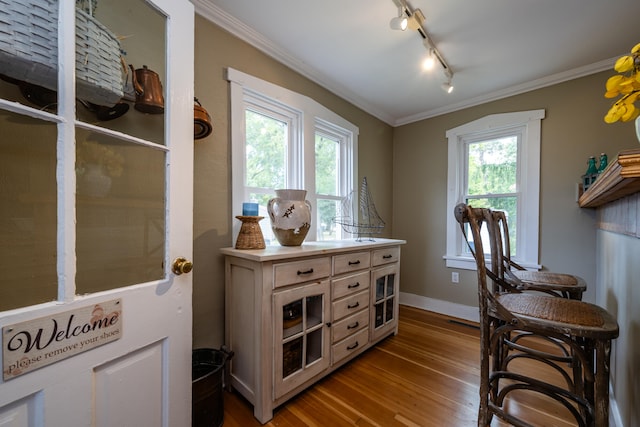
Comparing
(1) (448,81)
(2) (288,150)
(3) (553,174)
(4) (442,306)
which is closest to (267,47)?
(2) (288,150)

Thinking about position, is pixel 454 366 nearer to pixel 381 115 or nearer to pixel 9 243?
pixel 9 243

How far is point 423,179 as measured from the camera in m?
3.02

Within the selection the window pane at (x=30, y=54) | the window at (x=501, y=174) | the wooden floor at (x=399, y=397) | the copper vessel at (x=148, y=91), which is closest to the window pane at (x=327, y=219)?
the wooden floor at (x=399, y=397)

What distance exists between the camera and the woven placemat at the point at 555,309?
0.93 meters

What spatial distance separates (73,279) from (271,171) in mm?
1388

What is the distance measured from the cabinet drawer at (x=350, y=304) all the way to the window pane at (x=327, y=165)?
103 cm

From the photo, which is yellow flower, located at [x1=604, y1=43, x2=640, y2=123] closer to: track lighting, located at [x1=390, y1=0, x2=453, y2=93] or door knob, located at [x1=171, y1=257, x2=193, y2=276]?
track lighting, located at [x1=390, y1=0, x2=453, y2=93]

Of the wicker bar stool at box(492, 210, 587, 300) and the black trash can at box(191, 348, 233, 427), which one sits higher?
the wicker bar stool at box(492, 210, 587, 300)

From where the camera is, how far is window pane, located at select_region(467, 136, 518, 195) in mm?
2498

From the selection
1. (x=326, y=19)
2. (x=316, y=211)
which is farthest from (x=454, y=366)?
(x=326, y=19)

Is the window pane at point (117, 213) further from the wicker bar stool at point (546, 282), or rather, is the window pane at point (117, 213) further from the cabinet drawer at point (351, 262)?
the wicker bar stool at point (546, 282)

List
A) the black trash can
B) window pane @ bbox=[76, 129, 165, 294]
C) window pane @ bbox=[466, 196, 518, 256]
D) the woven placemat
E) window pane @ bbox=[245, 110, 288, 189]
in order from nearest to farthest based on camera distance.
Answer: window pane @ bbox=[76, 129, 165, 294]
the woven placemat
the black trash can
window pane @ bbox=[245, 110, 288, 189]
window pane @ bbox=[466, 196, 518, 256]

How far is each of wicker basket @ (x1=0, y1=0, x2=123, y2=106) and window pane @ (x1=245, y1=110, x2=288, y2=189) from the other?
3.36 feet

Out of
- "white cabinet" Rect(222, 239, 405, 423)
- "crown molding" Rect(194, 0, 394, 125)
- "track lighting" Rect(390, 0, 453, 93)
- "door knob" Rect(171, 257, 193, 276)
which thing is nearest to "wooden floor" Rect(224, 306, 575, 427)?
"white cabinet" Rect(222, 239, 405, 423)
